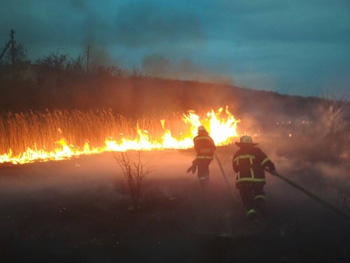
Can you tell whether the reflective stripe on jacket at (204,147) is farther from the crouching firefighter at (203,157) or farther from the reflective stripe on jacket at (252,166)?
the reflective stripe on jacket at (252,166)

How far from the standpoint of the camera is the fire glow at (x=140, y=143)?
640 inches

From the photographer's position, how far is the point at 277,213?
9.41 metres

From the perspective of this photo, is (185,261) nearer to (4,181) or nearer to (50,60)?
(4,181)

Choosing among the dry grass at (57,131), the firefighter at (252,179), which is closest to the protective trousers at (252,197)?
the firefighter at (252,179)

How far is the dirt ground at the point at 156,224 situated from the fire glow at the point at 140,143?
319 cm

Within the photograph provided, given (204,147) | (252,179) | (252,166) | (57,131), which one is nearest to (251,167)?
(252,166)

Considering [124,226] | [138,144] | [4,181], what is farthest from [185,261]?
[138,144]

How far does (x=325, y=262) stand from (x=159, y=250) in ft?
9.87

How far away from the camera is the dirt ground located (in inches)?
292

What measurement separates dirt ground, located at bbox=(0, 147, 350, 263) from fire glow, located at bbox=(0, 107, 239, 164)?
10.5 ft

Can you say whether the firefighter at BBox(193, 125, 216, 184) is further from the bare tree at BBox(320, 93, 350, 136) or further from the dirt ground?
the bare tree at BBox(320, 93, 350, 136)

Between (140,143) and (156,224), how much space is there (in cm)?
1052

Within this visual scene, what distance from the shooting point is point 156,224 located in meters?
8.97

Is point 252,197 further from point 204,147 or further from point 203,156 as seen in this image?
point 204,147
